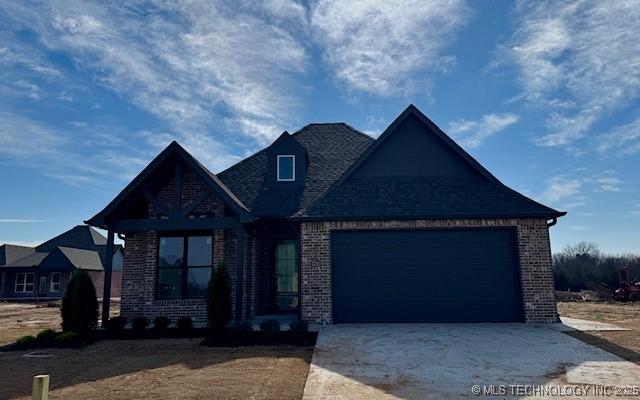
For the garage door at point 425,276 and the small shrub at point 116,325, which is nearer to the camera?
the small shrub at point 116,325

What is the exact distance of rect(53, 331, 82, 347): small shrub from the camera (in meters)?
9.80

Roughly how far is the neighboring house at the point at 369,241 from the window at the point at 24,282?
30.6 m

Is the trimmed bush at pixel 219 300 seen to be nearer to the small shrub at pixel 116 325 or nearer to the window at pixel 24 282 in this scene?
the small shrub at pixel 116 325

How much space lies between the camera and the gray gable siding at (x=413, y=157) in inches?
537

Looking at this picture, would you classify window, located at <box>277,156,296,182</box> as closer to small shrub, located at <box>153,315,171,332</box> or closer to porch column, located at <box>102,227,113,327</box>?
porch column, located at <box>102,227,113,327</box>

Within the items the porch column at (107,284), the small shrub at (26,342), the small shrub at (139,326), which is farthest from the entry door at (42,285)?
the small shrub at (139,326)

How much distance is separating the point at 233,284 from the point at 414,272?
18.5 ft

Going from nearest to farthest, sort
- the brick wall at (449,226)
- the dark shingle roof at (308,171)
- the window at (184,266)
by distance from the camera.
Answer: the brick wall at (449,226), the window at (184,266), the dark shingle roof at (308,171)

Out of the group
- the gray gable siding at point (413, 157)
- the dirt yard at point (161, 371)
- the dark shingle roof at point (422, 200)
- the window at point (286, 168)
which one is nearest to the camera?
the dirt yard at point (161, 371)

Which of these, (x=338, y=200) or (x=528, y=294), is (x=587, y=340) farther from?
(x=338, y=200)

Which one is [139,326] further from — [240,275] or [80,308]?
[240,275]

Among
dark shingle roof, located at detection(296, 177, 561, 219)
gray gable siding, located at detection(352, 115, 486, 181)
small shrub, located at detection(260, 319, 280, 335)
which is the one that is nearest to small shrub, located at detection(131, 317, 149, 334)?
small shrub, located at detection(260, 319, 280, 335)

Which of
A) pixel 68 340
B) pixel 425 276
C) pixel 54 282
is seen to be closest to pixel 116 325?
pixel 68 340

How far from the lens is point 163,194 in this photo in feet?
Answer: 45.3
